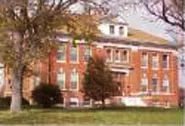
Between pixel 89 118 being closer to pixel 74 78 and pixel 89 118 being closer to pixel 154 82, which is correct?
pixel 74 78

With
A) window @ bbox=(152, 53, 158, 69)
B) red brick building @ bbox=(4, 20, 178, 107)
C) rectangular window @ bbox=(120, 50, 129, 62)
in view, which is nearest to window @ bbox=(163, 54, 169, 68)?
red brick building @ bbox=(4, 20, 178, 107)

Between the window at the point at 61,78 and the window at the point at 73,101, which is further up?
the window at the point at 61,78

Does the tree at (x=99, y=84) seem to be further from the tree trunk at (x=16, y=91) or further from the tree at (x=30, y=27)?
the tree at (x=30, y=27)

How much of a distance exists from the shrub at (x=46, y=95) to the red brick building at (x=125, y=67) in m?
10.4

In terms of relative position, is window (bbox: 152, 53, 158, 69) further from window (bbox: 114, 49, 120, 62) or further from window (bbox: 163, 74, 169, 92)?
window (bbox: 114, 49, 120, 62)

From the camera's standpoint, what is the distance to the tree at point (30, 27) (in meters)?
32.2

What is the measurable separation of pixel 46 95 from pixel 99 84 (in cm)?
543

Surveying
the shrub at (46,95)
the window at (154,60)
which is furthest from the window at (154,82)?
the shrub at (46,95)

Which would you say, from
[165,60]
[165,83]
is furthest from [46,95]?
[165,60]

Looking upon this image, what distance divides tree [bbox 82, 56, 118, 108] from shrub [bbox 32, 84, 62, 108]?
10.00 feet

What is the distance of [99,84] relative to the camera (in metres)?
54.9

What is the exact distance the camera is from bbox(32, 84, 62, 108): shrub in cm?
5375

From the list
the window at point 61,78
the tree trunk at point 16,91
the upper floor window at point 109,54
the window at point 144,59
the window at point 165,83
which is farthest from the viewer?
the window at point 165,83

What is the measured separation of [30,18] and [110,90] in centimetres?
2253
